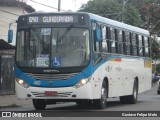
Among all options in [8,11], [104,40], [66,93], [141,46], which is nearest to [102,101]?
[66,93]

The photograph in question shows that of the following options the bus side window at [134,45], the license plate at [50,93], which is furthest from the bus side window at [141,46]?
the license plate at [50,93]

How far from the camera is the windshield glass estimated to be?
17688mm

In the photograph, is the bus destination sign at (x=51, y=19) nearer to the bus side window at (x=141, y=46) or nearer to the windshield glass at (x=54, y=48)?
the windshield glass at (x=54, y=48)

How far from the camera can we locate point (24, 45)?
720 inches

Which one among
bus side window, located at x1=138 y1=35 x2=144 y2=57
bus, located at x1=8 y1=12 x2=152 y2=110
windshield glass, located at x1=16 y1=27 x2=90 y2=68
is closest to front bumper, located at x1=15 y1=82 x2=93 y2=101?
bus, located at x1=8 y1=12 x2=152 y2=110

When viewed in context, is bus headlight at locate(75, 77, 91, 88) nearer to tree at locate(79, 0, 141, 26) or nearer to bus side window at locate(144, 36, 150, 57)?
bus side window at locate(144, 36, 150, 57)

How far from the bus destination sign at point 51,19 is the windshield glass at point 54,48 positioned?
0.28 m

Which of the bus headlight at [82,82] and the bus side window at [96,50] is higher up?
the bus side window at [96,50]

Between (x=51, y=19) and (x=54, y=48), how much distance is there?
1.06 m

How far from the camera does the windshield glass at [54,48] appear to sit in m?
17.7

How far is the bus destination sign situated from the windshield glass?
0.28 m

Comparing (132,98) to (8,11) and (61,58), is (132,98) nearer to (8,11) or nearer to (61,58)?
(61,58)

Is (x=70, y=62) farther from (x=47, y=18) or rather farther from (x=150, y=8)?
(x=150, y=8)

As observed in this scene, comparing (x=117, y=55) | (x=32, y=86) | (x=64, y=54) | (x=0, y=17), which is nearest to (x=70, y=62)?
(x=64, y=54)
